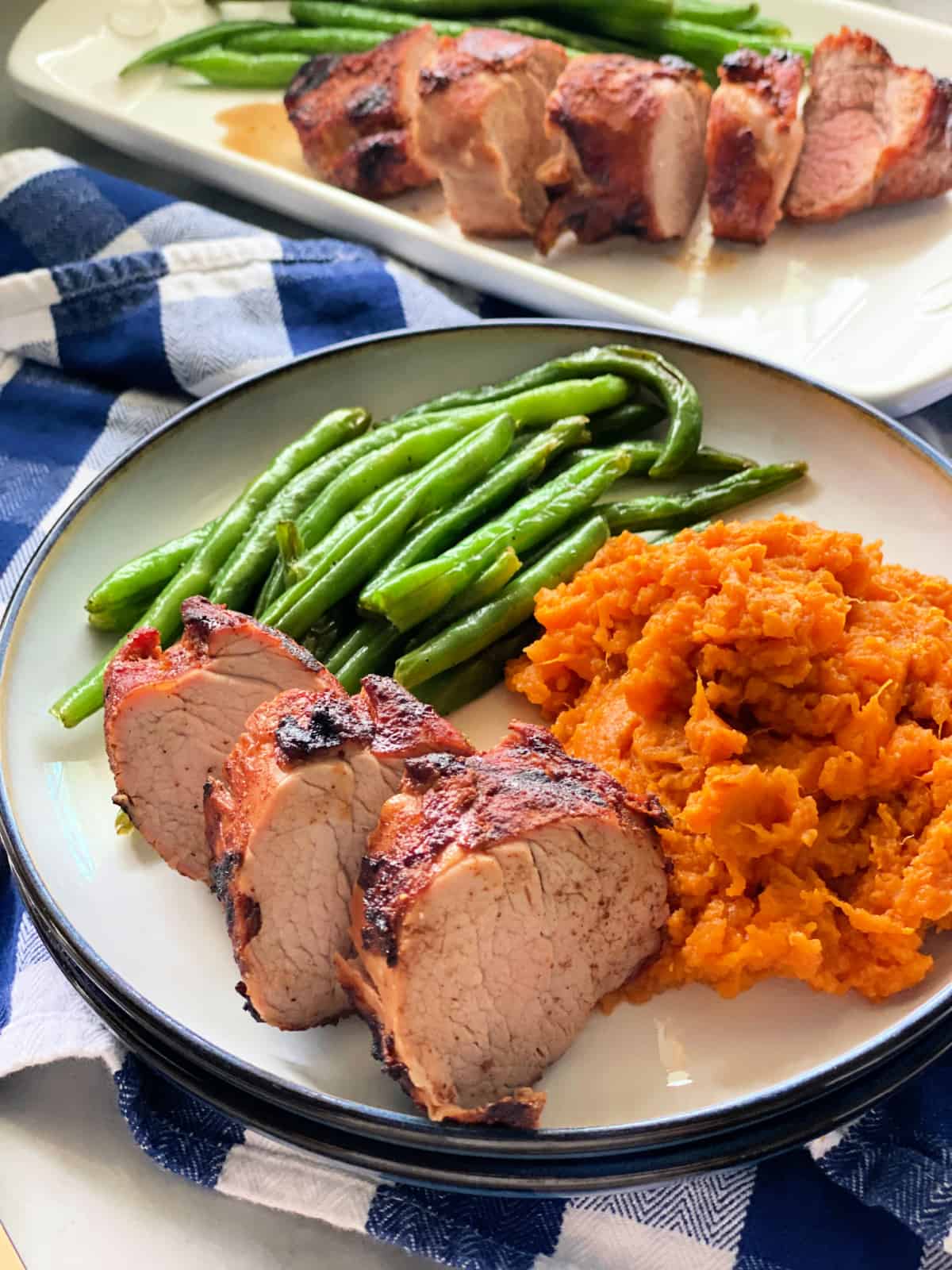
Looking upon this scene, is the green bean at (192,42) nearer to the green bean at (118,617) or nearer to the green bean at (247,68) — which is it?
the green bean at (247,68)

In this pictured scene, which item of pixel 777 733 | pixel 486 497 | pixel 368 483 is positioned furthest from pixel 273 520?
pixel 777 733

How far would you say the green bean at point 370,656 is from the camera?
138 inches

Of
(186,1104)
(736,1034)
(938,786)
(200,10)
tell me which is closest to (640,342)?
(938,786)

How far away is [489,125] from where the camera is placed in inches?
189

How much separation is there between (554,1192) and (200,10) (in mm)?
5682

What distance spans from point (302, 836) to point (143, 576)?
1309 mm

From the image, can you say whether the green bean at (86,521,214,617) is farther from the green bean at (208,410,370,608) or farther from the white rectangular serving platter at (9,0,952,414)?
the white rectangular serving platter at (9,0,952,414)

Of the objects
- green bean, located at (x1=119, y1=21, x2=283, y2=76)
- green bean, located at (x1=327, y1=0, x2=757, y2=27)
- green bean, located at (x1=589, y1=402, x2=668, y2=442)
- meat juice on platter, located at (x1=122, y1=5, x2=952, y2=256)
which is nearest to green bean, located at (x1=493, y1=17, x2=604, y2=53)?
green bean, located at (x1=327, y1=0, x2=757, y2=27)

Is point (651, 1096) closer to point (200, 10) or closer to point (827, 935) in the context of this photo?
point (827, 935)

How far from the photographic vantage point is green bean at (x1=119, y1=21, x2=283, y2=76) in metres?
5.87

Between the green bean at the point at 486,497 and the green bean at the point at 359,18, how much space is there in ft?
8.50

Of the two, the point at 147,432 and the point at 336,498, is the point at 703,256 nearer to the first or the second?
the point at 336,498

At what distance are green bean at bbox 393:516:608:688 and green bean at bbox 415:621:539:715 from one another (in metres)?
0.03

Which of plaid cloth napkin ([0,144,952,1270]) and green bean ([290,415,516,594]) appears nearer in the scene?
plaid cloth napkin ([0,144,952,1270])
